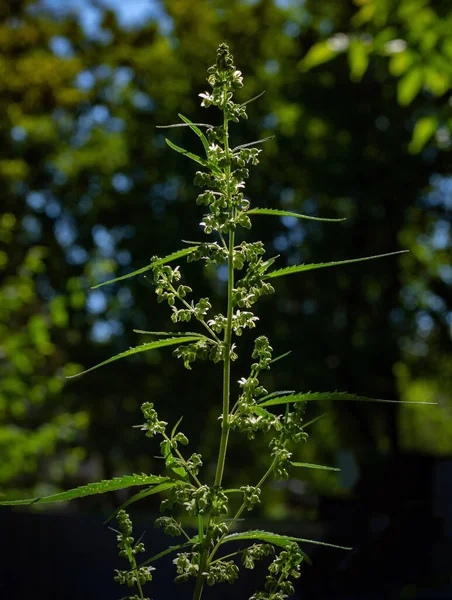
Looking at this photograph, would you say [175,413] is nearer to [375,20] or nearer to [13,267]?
[13,267]

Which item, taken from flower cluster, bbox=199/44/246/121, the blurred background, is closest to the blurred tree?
the blurred background

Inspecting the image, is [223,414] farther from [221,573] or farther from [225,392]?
[221,573]

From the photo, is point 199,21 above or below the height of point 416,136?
above

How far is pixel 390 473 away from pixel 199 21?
32.2 ft

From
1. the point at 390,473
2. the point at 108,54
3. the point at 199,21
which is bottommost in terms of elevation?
the point at 390,473

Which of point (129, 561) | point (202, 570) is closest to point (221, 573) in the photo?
point (202, 570)

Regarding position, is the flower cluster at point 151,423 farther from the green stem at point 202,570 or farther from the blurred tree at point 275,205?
the blurred tree at point 275,205

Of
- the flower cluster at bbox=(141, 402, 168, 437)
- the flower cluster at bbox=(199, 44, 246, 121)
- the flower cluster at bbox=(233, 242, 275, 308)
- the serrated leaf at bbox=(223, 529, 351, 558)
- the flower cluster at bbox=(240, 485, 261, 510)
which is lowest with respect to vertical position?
the serrated leaf at bbox=(223, 529, 351, 558)

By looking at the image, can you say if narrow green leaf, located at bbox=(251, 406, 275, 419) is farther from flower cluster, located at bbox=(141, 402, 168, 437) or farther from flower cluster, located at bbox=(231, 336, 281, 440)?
flower cluster, located at bbox=(141, 402, 168, 437)

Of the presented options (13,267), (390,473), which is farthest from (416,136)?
(390,473)

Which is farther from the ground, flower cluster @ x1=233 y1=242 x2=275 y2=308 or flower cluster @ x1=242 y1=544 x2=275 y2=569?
flower cluster @ x1=233 y1=242 x2=275 y2=308

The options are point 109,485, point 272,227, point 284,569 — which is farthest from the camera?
point 272,227

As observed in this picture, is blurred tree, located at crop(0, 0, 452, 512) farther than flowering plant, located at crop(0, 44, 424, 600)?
Yes

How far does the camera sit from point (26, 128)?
14.4 meters
